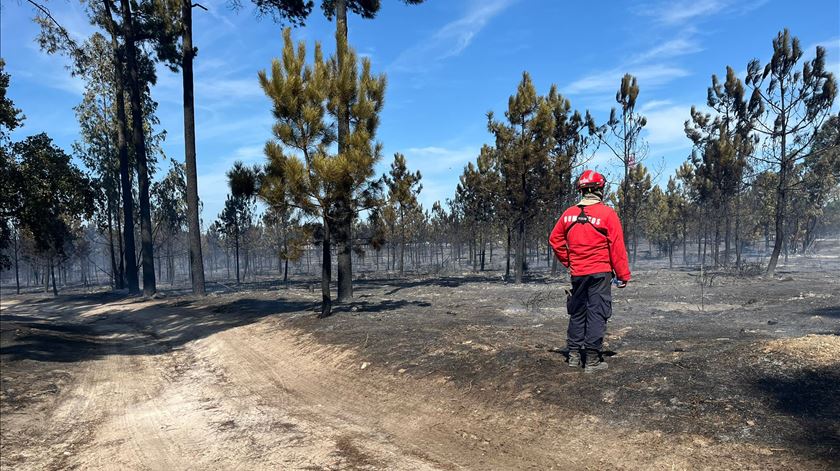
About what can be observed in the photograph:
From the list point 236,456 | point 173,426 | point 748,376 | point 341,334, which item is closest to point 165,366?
point 341,334

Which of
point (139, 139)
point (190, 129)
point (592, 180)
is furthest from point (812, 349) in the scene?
point (139, 139)

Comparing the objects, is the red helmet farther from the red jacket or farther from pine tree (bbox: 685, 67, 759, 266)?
pine tree (bbox: 685, 67, 759, 266)

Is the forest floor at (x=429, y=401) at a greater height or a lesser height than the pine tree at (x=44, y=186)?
lesser

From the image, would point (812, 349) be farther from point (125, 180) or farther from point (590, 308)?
point (125, 180)

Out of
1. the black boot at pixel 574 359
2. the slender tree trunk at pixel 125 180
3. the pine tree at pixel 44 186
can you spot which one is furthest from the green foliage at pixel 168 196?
the black boot at pixel 574 359

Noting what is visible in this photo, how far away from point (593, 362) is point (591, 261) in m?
1.11

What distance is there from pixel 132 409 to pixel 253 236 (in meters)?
56.1

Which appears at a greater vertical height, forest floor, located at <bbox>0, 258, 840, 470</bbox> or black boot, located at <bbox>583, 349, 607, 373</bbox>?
black boot, located at <bbox>583, 349, 607, 373</bbox>

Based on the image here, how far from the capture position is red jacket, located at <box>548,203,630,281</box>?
5090 mm

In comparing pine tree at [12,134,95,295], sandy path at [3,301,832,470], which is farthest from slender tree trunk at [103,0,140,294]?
sandy path at [3,301,832,470]

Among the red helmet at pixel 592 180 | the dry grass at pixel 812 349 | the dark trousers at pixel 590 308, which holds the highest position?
the red helmet at pixel 592 180

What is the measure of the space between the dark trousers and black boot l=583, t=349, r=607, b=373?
58mm

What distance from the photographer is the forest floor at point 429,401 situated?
153 inches

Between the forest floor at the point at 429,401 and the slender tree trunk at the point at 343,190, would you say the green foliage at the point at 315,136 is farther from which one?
the forest floor at the point at 429,401
